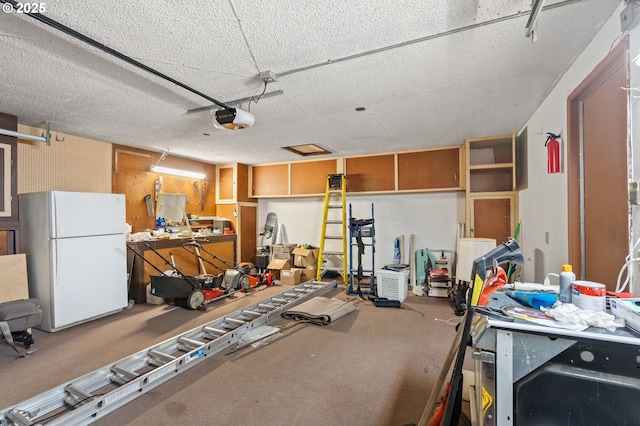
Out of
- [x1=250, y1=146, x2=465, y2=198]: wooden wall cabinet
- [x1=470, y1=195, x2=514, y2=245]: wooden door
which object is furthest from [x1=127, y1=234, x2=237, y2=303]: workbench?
[x1=470, y1=195, x2=514, y2=245]: wooden door

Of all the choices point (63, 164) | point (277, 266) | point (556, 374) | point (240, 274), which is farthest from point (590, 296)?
point (63, 164)

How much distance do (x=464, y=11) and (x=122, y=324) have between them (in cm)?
423

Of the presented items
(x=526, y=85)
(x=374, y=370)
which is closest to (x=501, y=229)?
(x=526, y=85)

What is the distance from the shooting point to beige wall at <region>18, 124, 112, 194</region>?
11.1 feet

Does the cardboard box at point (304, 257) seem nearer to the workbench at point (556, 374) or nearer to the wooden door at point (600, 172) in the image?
the wooden door at point (600, 172)

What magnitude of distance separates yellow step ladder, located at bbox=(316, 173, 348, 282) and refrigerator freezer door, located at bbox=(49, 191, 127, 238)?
3057 mm

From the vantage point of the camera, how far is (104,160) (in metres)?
4.17

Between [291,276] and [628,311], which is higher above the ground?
[628,311]

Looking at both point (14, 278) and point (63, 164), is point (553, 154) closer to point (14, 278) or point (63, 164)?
point (14, 278)

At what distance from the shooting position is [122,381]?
2.07 m

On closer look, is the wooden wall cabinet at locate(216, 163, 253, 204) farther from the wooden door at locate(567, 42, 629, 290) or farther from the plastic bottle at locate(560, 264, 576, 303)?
the plastic bottle at locate(560, 264, 576, 303)

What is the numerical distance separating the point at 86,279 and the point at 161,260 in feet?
3.47

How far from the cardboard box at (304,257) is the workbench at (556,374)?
4.39 metres

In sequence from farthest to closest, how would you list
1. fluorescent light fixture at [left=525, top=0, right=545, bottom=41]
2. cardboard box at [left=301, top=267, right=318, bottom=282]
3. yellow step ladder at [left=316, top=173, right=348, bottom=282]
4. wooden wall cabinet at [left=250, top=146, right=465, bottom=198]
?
cardboard box at [left=301, top=267, right=318, bottom=282]
yellow step ladder at [left=316, top=173, right=348, bottom=282]
wooden wall cabinet at [left=250, top=146, right=465, bottom=198]
fluorescent light fixture at [left=525, top=0, right=545, bottom=41]
